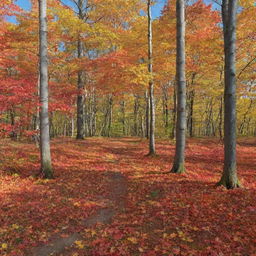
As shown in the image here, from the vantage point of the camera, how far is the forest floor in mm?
4617

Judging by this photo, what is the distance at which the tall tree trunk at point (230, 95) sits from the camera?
7.27m

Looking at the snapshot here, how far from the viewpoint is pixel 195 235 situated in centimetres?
491

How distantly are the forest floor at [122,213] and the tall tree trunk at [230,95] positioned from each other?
658 millimetres

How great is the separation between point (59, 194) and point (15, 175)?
108 inches

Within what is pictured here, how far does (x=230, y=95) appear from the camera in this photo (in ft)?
24.0

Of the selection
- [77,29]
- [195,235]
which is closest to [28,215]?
[195,235]

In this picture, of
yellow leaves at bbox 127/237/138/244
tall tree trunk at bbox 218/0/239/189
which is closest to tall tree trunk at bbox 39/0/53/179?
yellow leaves at bbox 127/237/138/244

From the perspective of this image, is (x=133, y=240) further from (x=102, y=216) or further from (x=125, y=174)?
(x=125, y=174)

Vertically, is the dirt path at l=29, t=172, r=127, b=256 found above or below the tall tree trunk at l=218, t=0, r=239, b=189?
below

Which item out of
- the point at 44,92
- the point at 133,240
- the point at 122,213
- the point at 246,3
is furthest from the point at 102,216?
the point at 246,3

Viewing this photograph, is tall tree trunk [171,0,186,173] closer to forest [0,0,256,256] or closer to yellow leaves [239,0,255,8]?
forest [0,0,256,256]

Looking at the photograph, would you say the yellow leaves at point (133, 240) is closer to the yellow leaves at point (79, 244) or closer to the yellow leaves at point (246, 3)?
the yellow leaves at point (79, 244)

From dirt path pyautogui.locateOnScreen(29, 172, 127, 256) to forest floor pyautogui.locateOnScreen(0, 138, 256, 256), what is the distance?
0.07ft

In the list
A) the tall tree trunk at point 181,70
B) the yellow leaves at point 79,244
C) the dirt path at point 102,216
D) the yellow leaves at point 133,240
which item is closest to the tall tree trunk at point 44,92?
the dirt path at point 102,216
